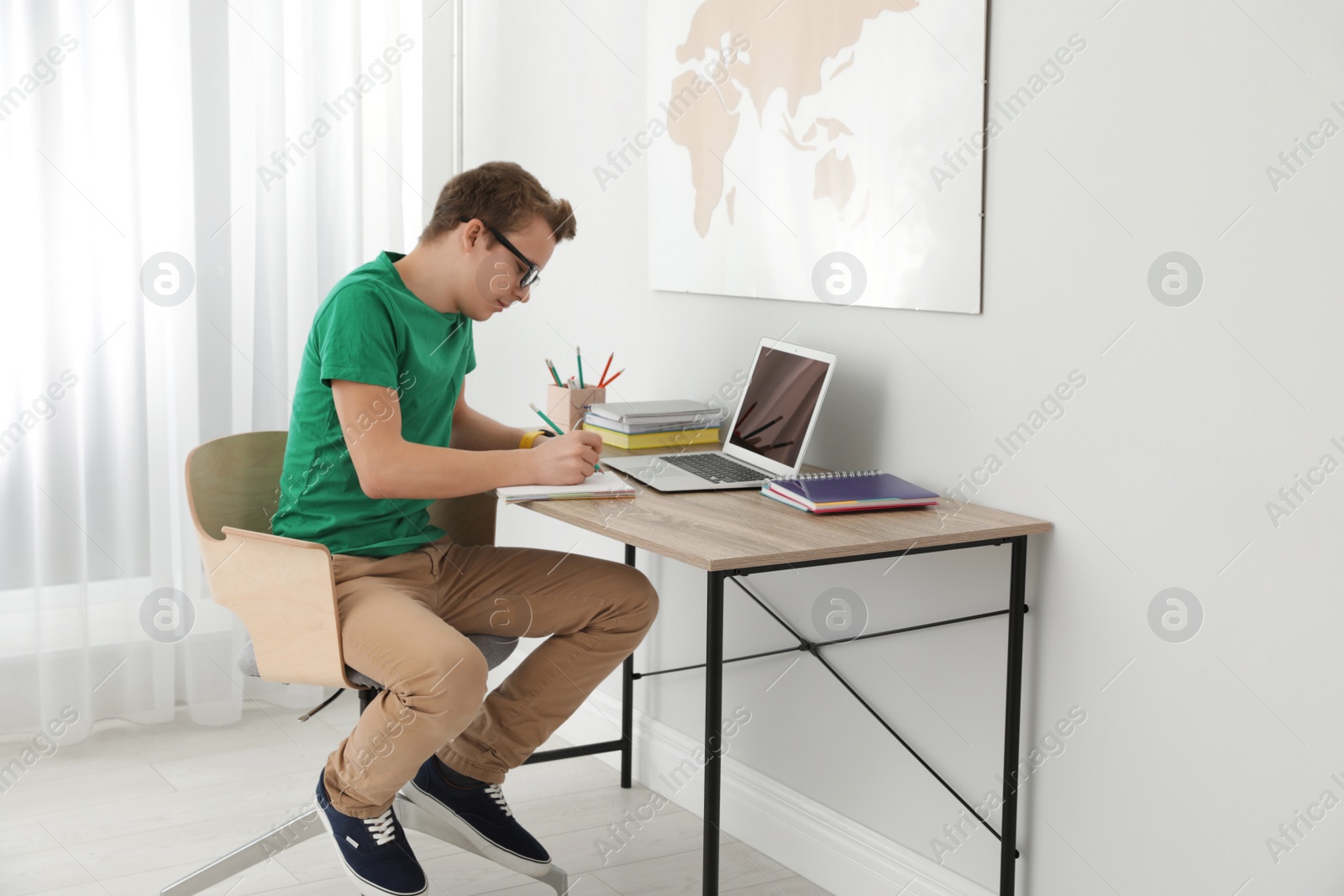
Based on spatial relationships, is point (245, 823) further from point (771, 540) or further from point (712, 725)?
point (771, 540)

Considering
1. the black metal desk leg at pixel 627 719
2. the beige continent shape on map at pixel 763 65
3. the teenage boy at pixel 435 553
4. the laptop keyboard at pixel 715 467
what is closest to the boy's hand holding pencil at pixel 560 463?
the teenage boy at pixel 435 553

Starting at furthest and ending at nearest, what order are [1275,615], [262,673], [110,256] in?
1. [110,256]
2. [262,673]
3. [1275,615]

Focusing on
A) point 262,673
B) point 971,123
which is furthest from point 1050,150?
point 262,673

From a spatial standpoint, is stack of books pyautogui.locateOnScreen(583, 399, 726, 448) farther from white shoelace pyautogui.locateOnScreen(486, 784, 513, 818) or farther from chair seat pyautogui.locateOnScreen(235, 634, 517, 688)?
white shoelace pyautogui.locateOnScreen(486, 784, 513, 818)

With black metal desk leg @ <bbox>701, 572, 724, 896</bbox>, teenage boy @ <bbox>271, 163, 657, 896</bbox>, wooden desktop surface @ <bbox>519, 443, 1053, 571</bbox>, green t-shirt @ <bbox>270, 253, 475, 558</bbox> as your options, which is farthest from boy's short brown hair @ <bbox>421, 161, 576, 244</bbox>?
black metal desk leg @ <bbox>701, 572, 724, 896</bbox>

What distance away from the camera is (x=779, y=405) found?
7.24ft

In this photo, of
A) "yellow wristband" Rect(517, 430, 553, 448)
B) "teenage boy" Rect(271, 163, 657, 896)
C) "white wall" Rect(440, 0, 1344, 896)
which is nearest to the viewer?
"white wall" Rect(440, 0, 1344, 896)

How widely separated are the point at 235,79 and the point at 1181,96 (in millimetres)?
2291

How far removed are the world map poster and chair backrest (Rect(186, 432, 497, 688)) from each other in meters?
0.99

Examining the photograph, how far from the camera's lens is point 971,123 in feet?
6.16

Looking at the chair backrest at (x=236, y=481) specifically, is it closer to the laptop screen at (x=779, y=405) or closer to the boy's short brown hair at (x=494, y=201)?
the boy's short brown hair at (x=494, y=201)

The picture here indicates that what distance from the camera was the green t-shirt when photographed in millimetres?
1852

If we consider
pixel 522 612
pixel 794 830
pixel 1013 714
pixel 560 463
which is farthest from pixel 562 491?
pixel 794 830

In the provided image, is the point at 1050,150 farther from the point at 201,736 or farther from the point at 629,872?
the point at 201,736
